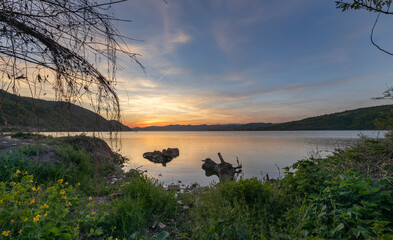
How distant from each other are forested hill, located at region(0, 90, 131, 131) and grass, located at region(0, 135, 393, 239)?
99 centimetres

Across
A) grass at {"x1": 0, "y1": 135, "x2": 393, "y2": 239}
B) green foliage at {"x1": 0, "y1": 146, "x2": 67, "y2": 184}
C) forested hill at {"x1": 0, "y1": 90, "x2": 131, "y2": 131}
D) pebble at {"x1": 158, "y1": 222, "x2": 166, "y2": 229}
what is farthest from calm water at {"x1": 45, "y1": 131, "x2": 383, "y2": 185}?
green foliage at {"x1": 0, "y1": 146, "x2": 67, "y2": 184}

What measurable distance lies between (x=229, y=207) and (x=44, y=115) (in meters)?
3.15

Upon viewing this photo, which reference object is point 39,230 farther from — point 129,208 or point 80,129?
point 129,208

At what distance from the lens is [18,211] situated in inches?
96.1

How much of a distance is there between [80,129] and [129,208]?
180 cm

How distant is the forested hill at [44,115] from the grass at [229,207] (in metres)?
0.99

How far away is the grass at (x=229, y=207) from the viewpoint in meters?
2.45

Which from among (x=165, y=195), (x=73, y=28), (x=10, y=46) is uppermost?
(x=73, y=28)

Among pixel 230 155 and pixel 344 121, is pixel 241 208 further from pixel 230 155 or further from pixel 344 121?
pixel 344 121

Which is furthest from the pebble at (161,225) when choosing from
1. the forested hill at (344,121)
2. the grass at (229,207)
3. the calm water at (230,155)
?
the forested hill at (344,121)

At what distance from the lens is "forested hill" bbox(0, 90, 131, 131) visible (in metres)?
2.14

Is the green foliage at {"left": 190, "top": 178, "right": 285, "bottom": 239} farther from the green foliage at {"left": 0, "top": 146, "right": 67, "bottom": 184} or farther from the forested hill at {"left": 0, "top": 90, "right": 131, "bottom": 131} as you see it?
the green foliage at {"left": 0, "top": 146, "right": 67, "bottom": 184}

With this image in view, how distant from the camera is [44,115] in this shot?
229 cm

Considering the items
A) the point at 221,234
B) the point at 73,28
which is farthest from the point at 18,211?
the point at 221,234
